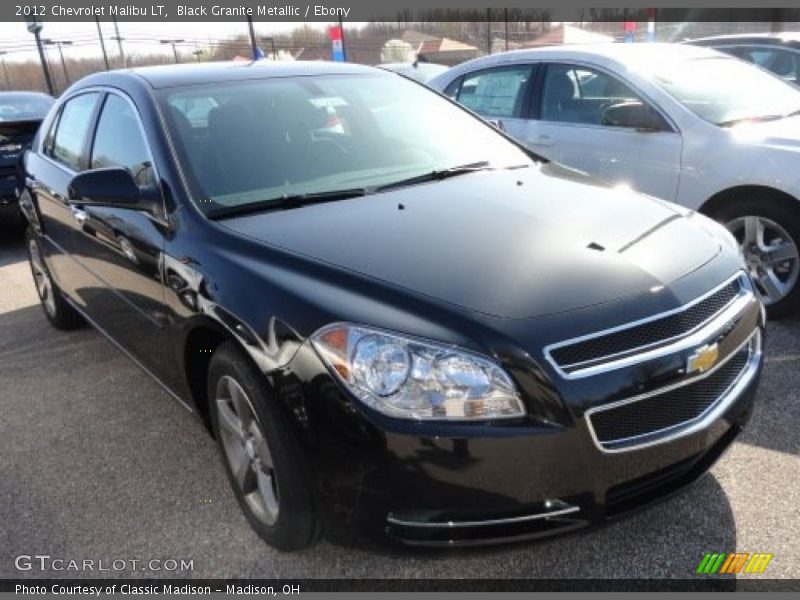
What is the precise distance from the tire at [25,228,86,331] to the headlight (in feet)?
10.9

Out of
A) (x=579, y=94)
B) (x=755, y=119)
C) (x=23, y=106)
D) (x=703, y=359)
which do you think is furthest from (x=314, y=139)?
(x=23, y=106)

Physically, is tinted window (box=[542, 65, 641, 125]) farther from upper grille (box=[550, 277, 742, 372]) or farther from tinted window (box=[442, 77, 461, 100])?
upper grille (box=[550, 277, 742, 372])

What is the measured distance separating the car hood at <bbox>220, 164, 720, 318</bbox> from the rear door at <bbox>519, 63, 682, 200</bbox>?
1.71 metres

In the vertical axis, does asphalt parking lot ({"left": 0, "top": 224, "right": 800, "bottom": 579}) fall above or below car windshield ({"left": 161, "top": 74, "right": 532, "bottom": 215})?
below

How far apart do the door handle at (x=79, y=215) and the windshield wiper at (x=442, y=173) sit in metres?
1.64

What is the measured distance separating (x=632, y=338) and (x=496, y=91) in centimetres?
417

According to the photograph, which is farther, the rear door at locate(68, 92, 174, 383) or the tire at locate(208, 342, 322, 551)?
the rear door at locate(68, 92, 174, 383)

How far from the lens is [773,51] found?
706 centimetres

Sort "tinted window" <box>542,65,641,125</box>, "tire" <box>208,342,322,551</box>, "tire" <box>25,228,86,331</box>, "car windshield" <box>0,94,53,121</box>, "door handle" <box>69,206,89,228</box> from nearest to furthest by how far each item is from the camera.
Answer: "tire" <box>208,342,322,551</box>, "door handle" <box>69,206,89,228</box>, "tire" <box>25,228,86,331</box>, "tinted window" <box>542,65,641,125</box>, "car windshield" <box>0,94,53,121</box>

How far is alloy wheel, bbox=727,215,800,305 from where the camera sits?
161 inches

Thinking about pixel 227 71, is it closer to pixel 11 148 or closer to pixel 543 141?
pixel 543 141

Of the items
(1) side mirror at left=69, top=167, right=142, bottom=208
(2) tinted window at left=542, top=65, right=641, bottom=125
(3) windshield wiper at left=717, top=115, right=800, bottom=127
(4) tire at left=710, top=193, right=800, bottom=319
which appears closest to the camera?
(1) side mirror at left=69, top=167, right=142, bottom=208

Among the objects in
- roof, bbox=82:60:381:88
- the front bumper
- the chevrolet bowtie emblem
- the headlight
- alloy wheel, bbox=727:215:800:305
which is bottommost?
alloy wheel, bbox=727:215:800:305

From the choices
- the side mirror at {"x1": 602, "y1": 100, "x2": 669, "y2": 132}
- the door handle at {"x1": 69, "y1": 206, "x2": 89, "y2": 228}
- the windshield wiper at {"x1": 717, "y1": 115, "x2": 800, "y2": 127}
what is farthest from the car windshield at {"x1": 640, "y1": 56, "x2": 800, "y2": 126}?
the door handle at {"x1": 69, "y1": 206, "x2": 89, "y2": 228}
